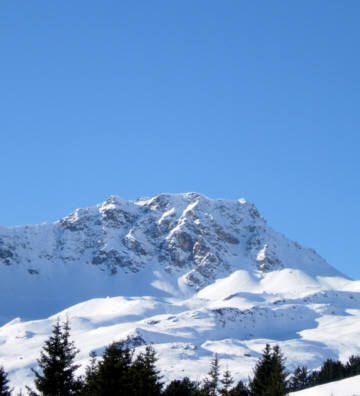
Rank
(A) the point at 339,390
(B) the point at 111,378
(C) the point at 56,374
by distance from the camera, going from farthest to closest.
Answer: (A) the point at 339,390 < (C) the point at 56,374 < (B) the point at 111,378

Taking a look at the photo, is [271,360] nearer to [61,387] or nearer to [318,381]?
[61,387]

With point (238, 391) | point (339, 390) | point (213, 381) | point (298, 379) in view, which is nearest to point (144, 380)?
point (339, 390)

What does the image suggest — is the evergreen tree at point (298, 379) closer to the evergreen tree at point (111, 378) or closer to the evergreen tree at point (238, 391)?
the evergreen tree at point (238, 391)

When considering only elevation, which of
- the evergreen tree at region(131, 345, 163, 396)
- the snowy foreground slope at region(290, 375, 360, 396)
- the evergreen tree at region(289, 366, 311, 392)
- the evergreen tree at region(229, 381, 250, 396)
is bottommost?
the snowy foreground slope at region(290, 375, 360, 396)

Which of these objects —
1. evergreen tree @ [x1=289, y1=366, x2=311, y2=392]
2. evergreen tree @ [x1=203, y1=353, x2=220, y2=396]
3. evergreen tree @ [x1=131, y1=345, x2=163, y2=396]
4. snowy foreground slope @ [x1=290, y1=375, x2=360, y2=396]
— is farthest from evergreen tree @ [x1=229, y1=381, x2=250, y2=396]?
evergreen tree @ [x1=289, y1=366, x2=311, y2=392]

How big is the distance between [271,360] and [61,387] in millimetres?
22078

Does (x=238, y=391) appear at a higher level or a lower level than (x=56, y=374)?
higher

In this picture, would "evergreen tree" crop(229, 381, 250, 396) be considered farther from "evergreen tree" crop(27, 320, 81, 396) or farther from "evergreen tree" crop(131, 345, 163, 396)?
"evergreen tree" crop(27, 320, 81, 396)

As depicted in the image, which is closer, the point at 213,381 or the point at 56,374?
the point at 56,374

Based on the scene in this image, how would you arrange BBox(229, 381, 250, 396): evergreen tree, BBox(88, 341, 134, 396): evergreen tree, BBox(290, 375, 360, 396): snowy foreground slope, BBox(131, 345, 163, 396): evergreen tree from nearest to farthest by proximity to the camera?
1. BBox(131, 345, 163, 396): evergreen tree
2. BBox(88, 341, 134, 396): evergreen tree
3. BBox(290, 375, 360, 396): snowy foreground slope
4. BBox(229, 381, 250, 396): evergreen tree

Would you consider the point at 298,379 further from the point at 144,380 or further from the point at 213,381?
the point at 144,380

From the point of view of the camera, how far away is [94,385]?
1174 inches

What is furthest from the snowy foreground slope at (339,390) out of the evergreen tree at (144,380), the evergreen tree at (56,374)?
the evergreen tree at (56,374)

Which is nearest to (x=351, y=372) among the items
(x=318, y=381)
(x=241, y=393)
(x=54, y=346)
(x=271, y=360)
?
(x=318, y=381)
